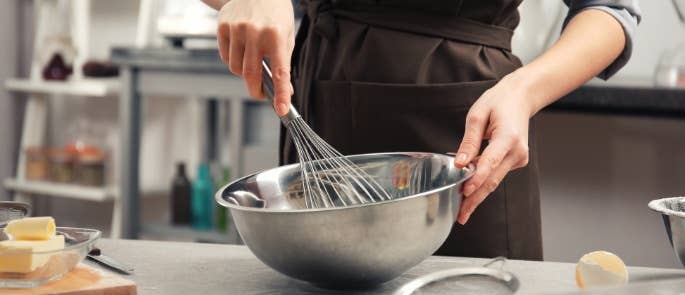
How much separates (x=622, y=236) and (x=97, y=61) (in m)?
1.85

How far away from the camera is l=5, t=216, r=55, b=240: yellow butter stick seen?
0.81m

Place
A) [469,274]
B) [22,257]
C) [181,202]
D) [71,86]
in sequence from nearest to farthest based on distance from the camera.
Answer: [22,257], [469,274], [181,202], [71,86]

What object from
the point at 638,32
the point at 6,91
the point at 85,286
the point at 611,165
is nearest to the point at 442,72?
the point at 85,286

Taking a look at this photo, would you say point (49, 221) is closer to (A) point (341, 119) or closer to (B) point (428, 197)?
(B) point (428, 197)

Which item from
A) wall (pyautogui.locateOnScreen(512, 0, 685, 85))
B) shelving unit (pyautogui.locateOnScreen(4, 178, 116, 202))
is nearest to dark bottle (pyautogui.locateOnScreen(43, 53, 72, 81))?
shelving unit (pyautogui.locateOnScreen(4, 178, 116, 202))

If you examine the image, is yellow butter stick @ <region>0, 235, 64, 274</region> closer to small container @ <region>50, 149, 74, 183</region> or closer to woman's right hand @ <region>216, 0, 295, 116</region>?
woman's right hand @ <region>216, 0, 295, 116</region>

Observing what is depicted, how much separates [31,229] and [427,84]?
574mm

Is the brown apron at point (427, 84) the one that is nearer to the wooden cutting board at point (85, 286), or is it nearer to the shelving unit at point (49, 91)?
the wooden cutting board at point (85, 286)

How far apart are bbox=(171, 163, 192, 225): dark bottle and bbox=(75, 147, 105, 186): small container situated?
1.31 ft

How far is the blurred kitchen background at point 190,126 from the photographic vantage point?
2266mm

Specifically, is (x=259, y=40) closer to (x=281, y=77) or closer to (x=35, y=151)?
(x=281, y=77)

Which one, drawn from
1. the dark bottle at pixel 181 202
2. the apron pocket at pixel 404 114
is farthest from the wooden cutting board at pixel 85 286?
the dark bottle at pixel 181 202

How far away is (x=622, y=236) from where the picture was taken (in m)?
2.32

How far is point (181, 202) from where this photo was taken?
283 cm
